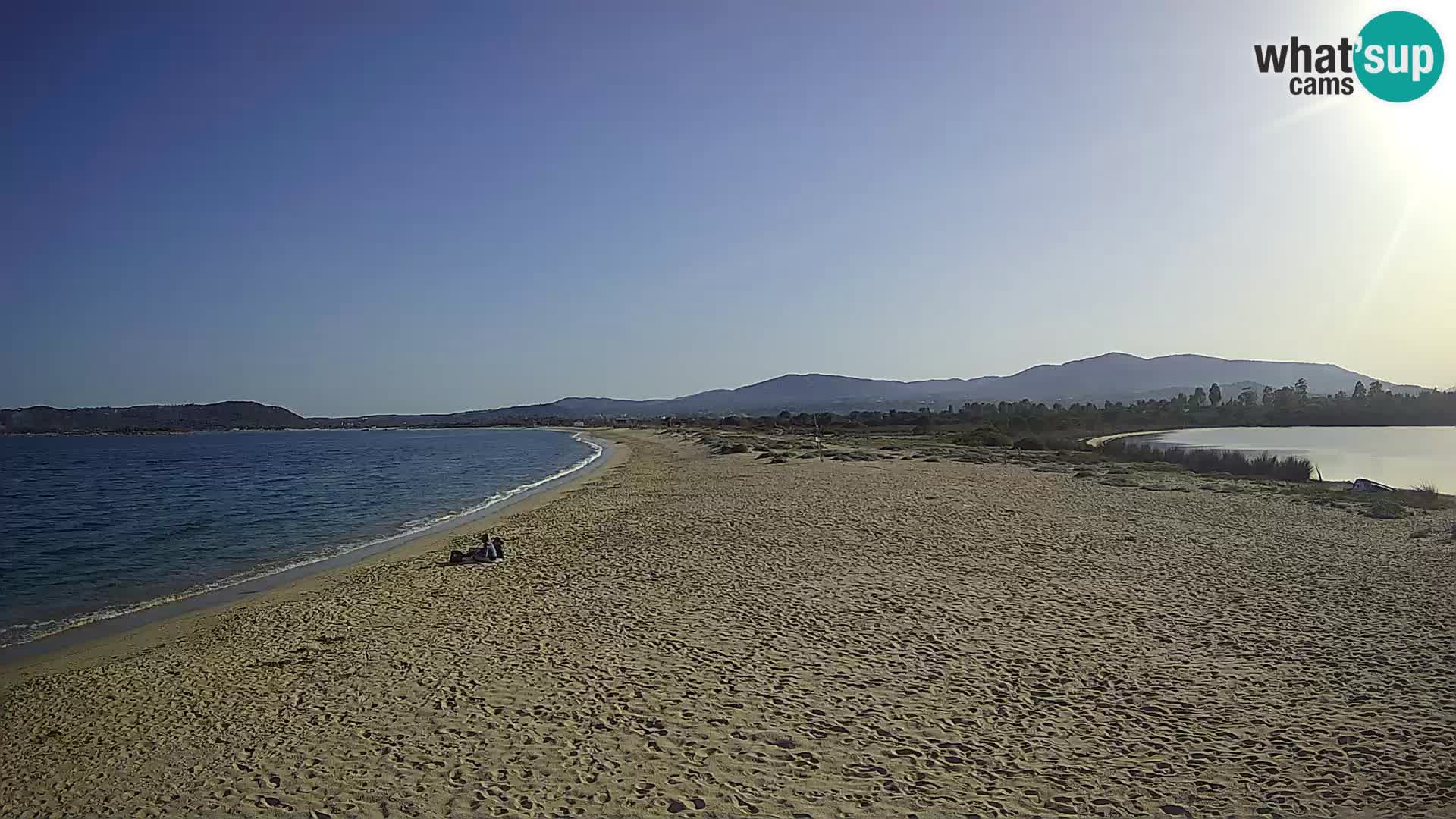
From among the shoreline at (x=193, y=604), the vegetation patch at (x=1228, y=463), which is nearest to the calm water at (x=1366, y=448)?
the vegetation patch at (x=1228, y=463)

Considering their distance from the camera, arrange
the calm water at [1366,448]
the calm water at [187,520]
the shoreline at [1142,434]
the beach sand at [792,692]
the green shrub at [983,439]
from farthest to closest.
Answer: the shoreline at [1142,434] < the green shrub at [983,439] < the calm water at [1366,448] < the calm water at [187,520] < the beach sand at [792,692]

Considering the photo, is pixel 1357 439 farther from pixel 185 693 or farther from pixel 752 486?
pixel 185 693

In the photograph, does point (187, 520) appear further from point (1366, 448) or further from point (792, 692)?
point (1366, 448)

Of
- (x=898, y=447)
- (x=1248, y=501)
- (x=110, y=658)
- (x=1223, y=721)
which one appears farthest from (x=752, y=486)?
(x=898, y=447)

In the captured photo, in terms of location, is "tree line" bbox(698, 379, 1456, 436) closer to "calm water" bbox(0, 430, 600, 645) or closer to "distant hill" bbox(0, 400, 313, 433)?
"calm water" bbox(0, 430, 600, 645)

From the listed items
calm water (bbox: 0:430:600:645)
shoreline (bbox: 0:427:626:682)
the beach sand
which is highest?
the beach sand

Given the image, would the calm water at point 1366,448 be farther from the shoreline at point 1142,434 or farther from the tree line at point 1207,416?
the tree line at point 1207,416

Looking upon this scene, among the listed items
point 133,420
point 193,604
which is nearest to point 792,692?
point 193,604

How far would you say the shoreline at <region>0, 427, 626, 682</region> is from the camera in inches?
406

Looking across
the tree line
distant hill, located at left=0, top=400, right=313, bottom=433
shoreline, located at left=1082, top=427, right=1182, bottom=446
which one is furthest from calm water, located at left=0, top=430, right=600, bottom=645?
distant hill, located at left=0, top=400, right=313, bottom=433

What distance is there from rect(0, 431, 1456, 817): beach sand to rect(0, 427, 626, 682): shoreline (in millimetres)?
362

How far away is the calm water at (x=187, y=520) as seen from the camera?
14352mm

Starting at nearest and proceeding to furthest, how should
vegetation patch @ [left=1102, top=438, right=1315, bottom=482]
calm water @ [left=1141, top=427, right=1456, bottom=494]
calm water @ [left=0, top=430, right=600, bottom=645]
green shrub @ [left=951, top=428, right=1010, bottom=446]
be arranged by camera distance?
calm water @ [left=0, top=430, right=600, bottom=645]
vegetation patch @ [left=1102, top=438, right=1315, bottom=482]
calm water @ [left=1141, top=427, right=1456, bottom=494]
green shrub @ [left=951, top=428, right=1010, bottom=446]

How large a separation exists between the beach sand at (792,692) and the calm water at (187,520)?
3.11m
